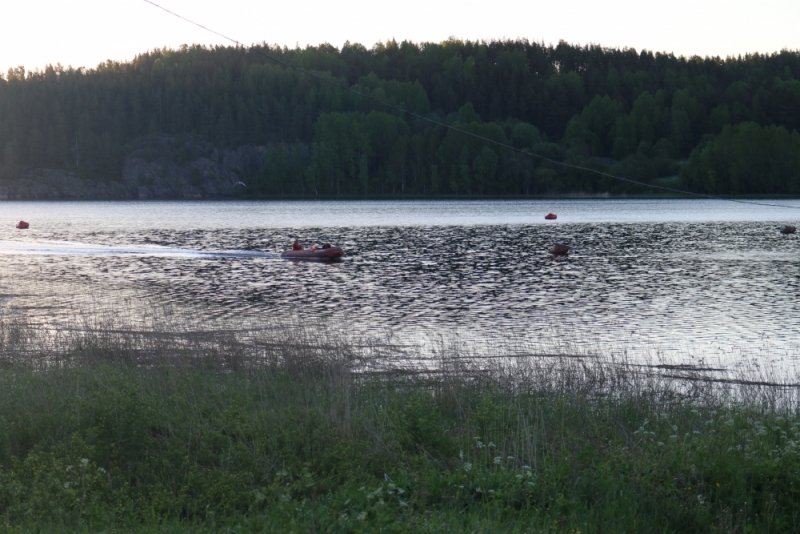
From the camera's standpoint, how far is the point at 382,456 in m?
11.1

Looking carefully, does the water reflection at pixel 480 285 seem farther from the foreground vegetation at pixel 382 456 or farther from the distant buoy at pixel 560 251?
the foreground vegetation at pixel 382 456

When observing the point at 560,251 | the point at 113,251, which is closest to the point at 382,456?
the point at 560,251

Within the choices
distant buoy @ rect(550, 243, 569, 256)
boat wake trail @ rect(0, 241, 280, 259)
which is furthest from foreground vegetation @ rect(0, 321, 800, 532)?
boat wake trail @ rect(0, 241, 280, 259)

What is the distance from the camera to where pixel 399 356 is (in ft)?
71.8

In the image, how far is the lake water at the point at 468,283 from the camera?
2744 centimetres

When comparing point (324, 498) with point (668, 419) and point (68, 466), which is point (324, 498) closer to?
point (68, 466)

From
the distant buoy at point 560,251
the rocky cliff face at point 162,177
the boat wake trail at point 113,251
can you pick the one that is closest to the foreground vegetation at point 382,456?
the distant buoy at point 560,251

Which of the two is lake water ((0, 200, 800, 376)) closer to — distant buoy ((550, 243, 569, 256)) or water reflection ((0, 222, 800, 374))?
water reflection ((0, 222, 800, 374))

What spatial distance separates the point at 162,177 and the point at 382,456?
17812 cm

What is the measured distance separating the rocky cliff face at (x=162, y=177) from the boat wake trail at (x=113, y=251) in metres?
114

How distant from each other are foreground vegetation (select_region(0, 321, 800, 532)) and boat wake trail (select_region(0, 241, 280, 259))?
43.0 meters

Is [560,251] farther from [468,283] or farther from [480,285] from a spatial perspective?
[480,285]

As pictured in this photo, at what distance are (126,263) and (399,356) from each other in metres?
35.1

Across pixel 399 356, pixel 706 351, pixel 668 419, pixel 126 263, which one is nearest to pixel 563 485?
pixel 668 419
